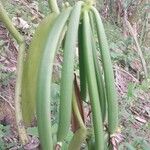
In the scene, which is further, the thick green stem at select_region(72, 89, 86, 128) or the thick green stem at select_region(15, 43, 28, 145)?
the thick green stem at select_region(15, 43, 28, 145)

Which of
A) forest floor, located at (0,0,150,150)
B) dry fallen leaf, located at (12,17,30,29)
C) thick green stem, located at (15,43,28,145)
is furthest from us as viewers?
dry fallen leaf, located at (12,17,30,29)

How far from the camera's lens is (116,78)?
311cm

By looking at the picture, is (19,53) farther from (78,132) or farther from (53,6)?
(78,132)

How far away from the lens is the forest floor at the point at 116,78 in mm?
2055

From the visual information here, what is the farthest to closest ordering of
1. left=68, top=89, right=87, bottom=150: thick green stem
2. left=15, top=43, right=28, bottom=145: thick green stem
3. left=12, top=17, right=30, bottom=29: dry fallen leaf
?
left=12, top=17, right=30, bottom=29: dry fallen leaf
left=15, top=43, right=28, bottom=145: thick green stem
left=68, top=89, right=87, bottom=150: thick green stem

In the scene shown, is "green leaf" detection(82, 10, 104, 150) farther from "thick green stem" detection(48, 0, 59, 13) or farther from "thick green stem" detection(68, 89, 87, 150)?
"thick green stem" detection(48, 0, 59, 13)

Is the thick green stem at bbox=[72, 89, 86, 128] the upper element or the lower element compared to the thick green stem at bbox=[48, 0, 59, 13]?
lower

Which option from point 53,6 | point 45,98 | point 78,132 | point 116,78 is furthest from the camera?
point 116,78

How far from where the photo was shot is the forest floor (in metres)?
2.05

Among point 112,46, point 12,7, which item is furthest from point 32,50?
point 112,46

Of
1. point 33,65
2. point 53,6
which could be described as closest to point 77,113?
point 33,65

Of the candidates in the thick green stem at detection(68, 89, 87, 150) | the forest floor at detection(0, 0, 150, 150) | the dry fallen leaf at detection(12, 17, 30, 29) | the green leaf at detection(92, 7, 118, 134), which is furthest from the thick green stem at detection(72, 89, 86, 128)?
the dry fallen leaf at detection(12, 17, 30, 29)

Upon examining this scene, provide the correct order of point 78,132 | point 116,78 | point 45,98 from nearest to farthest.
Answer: point 45,98 → point 78,132 → point 116,78

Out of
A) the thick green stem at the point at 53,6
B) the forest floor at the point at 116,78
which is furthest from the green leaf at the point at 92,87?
the forest floor at the point at 116,78
